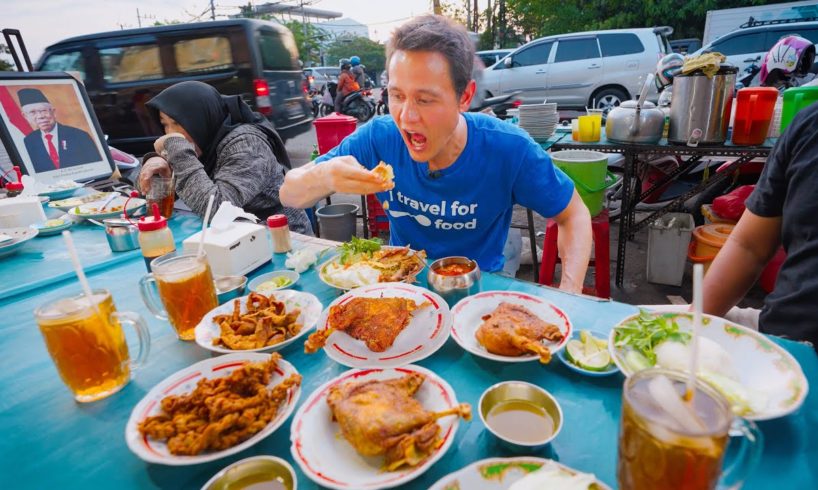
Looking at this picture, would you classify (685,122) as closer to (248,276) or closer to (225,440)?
(248,276)

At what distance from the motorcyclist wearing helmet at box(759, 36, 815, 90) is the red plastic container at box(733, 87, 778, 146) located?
184 centimetres

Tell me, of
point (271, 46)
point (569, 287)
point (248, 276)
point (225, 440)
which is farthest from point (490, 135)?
point (271, 46)

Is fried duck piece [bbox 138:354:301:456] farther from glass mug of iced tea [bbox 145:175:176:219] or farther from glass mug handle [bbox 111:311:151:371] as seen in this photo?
glass mug of iced tea [bbox 145:175:176:219]

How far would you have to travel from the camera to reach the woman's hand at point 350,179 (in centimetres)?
210

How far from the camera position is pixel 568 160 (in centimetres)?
409

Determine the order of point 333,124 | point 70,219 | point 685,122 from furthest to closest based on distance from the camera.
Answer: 1. point 333,124
2. point 685,122
3. point 70,219

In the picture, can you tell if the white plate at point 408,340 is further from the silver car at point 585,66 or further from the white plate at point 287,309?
the silver car at point 585,66

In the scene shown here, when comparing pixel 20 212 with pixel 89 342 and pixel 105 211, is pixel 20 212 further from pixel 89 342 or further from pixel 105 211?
pixel 89 342

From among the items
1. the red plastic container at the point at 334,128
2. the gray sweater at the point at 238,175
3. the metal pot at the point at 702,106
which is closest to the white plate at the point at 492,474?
the gray sweater at the point at 238,175

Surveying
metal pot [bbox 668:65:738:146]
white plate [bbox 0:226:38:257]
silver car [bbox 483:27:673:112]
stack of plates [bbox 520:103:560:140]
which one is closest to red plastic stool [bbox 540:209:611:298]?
metal pot [bbox 668:65:738:146]

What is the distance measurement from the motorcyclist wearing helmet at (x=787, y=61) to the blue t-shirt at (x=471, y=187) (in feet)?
15.2

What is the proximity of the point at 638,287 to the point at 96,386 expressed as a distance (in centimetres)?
467

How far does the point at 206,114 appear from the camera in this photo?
327cm

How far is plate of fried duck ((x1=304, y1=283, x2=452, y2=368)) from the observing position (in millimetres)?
1314
